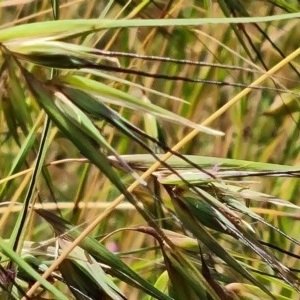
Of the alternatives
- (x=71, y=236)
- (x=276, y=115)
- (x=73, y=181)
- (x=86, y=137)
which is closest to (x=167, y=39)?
(x=276, y=115)

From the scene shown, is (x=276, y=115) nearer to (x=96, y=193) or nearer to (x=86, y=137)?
(x=96, y=193)

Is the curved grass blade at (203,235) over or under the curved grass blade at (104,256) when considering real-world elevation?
over

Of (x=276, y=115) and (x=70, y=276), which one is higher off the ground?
(x=276, y=115)

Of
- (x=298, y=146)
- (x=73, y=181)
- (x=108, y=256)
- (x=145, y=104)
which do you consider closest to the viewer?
(x=145, y=104)

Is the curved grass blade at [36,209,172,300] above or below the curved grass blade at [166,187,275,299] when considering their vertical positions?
below

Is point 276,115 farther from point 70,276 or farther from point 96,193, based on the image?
point 70,276

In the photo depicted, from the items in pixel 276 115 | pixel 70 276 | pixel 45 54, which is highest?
pixel 276 115

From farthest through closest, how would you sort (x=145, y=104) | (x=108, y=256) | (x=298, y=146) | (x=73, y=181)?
1. (x=73, y=181)
2. (x=298, y=146)
3. (x=108, y=256)
4. (x=145, y=104)

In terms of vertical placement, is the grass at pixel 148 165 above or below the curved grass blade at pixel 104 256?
above

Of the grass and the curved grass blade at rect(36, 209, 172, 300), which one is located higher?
the grass

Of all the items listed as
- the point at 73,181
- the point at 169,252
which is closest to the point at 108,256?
the point at 169,252

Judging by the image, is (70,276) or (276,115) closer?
(70,276)
